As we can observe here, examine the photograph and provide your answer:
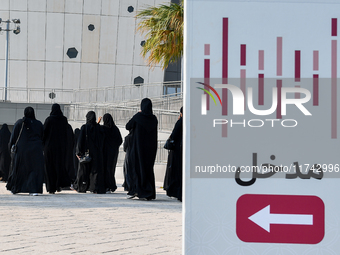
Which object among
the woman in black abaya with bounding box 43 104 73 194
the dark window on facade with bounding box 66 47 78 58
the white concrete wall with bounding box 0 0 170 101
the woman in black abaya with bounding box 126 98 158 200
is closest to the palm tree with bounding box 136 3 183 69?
the woman in black abaya with bounding box 43 104 73 194

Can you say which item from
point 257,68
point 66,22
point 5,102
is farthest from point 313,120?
point 66,22

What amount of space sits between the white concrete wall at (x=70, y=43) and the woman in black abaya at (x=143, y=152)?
24941 millimetres

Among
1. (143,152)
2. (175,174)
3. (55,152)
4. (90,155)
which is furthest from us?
(90,155)

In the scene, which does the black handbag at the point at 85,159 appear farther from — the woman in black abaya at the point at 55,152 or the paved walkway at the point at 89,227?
the paved walkway at the point at 89,227

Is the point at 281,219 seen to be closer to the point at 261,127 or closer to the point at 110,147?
the point at 261,127

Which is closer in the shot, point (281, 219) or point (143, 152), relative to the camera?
point (281, 219)

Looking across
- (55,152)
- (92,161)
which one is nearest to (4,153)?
(55,152)

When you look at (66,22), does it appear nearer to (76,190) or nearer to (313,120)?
(76,190)

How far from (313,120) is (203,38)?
29.6 inches

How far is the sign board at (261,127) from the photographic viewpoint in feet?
9.98

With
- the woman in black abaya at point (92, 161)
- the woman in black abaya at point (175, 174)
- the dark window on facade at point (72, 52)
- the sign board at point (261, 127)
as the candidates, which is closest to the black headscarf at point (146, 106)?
the woman in black abaya at point (175, 174)

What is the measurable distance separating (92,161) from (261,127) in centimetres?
933

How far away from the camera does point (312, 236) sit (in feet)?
9.97

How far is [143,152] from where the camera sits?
10.4 metres
